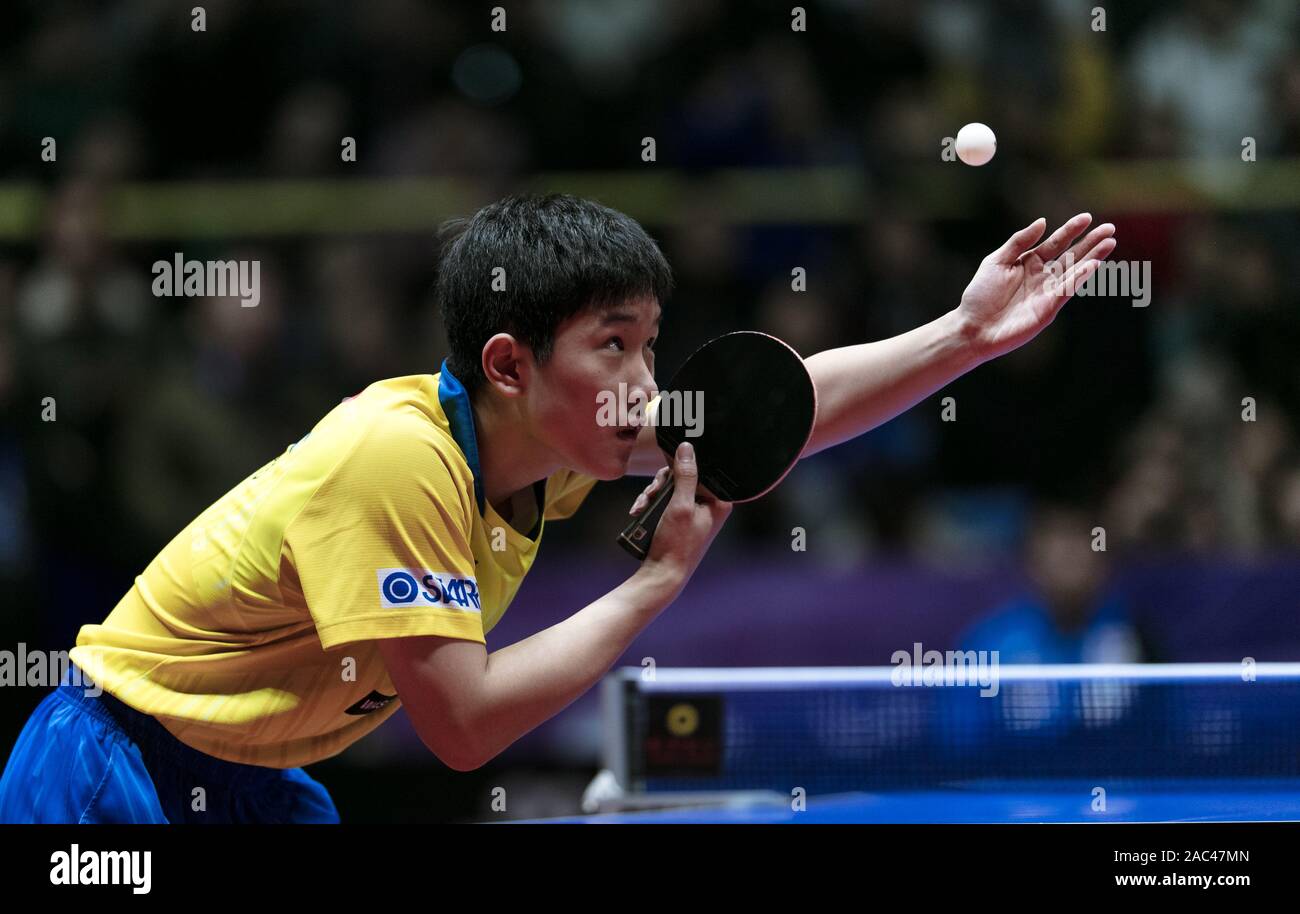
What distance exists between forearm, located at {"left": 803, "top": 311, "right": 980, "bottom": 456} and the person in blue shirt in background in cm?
281

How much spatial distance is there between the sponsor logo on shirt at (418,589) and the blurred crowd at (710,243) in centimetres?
381

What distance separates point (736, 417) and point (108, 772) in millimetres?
1197

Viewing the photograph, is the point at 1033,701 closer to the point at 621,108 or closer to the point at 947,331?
the point at 947,331

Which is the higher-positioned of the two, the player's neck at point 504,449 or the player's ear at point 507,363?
the player's ear at point 507,363

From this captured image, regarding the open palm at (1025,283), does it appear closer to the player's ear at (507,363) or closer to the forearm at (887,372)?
the forearm at (887,372)

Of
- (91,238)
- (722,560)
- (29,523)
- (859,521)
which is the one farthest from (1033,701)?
(91,238)

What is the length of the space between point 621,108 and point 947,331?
15.5 feet

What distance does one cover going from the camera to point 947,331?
3154mm

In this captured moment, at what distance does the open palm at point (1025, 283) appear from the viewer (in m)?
3.12

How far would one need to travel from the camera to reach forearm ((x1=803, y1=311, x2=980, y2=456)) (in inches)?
124
